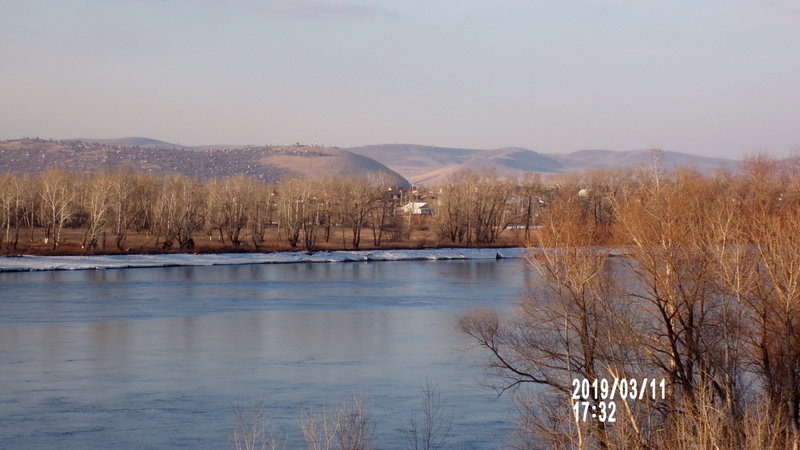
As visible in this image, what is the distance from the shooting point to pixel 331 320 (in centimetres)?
2028

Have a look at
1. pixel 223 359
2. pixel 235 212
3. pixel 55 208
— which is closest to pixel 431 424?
pixel 223 359

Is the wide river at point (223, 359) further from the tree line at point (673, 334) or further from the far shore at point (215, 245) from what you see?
the far shore at point (215, 245)

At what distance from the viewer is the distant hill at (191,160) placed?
4879 inches

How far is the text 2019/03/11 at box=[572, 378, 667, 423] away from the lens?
10.3 m

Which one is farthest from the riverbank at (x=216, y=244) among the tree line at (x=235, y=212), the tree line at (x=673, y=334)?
the tree line at (x=673, y=334)

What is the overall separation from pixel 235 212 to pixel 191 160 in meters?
108

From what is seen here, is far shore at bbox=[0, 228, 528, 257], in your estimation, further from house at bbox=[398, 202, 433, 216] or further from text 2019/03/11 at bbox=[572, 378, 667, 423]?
text 2019/03/11 at bbox=[572, 378, 667, 423]

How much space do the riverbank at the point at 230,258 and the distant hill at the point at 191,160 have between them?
76254mm

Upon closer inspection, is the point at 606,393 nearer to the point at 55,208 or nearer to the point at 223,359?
the point at 223,359

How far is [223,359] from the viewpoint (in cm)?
1594

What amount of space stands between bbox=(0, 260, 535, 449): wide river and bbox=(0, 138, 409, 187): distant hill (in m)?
90.8

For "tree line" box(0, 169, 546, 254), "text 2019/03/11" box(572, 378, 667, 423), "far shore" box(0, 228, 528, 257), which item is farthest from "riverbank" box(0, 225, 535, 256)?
"text 2019/03/11" box(572, 378, 667, 423)

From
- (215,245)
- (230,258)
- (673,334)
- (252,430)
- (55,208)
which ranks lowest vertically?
(252,430)

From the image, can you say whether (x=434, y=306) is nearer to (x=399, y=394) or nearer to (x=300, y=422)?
(x=399, y=394)
